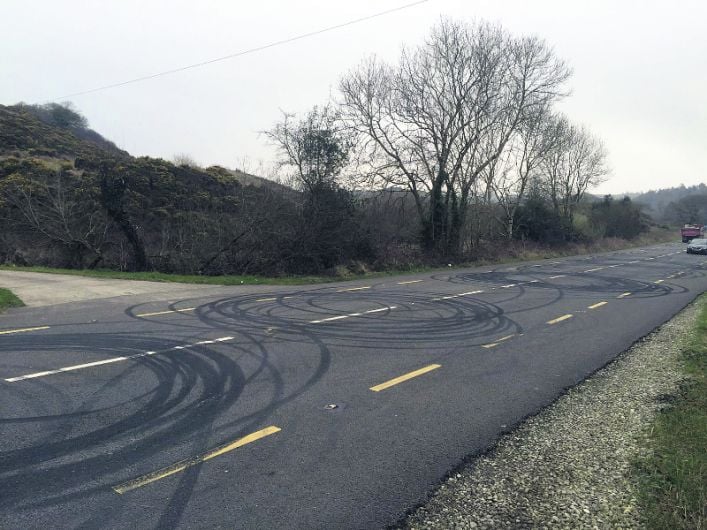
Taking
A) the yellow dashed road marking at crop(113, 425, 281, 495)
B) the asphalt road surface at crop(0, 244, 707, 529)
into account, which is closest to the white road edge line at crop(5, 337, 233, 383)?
the asphalt road surface at crop(0, 244, 707, 529)

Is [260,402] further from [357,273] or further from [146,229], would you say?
[146,229]

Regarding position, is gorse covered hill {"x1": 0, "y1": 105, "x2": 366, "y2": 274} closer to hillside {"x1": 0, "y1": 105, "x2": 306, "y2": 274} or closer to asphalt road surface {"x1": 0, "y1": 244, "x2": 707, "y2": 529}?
hillside {"x1": 0, "y1": 105, "x2": 306, "y2": 274}

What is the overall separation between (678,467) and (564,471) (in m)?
0.91

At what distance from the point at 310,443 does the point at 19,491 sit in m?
2.27

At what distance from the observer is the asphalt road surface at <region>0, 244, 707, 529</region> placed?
3611 millimetres

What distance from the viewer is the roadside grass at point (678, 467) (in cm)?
339

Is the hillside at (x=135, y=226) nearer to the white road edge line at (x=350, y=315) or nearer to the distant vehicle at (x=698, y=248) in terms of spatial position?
the white road edge line at (x=350, y=315)

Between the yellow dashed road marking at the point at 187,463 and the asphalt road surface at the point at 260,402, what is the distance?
2 cm

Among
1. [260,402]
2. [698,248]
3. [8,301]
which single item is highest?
[8,301]

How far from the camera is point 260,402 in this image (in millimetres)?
5578

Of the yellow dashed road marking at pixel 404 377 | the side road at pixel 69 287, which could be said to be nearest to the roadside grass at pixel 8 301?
the side road at pixel 69 287

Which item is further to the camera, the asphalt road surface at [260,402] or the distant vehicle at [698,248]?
the distant vehicle at [698,248]

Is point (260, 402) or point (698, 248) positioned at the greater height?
point (260, 402)

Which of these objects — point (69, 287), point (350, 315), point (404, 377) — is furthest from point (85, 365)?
point (69, 287)
